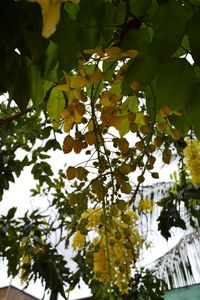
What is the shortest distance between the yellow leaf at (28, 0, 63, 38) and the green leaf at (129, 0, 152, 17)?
20cm

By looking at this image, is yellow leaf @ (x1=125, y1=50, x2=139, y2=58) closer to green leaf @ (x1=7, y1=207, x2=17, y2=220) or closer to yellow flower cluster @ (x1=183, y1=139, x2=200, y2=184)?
yellow flower cluster @ (x1=183, y1=139, x2=200, y2=184)

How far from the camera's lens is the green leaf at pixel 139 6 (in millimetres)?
445

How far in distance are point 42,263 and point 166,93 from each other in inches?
66.7

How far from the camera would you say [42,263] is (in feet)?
6.54

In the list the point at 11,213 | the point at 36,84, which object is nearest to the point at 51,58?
the point at 36,84

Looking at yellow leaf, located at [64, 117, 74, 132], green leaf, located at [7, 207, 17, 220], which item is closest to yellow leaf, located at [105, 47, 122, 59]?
yellow leaf, located at [64, 117, 74, 132]

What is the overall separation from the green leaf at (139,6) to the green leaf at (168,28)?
32mm

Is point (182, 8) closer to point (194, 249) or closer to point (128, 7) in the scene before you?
point (128, 7)

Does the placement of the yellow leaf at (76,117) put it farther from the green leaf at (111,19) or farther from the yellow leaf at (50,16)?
the yellow leaf at (50,16)

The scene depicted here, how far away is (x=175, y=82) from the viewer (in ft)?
1.49

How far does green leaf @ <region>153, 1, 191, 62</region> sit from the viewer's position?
0.41 meters

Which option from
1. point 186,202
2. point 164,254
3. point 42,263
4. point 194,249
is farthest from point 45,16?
point 164,254

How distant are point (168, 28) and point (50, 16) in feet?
0.62

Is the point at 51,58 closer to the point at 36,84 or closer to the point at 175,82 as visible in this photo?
the point at 36,84
